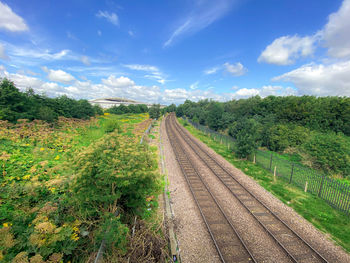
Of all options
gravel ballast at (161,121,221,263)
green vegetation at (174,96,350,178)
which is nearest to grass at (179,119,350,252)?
green vegetation at (174,96,350,178)

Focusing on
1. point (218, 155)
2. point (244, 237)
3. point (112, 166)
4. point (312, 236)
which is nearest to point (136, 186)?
point (112, 166)

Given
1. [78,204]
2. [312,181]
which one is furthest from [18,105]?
[312,181]

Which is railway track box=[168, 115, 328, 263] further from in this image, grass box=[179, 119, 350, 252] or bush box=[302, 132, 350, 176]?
bush box=[302, 132, 350, 176]

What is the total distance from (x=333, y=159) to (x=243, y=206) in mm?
12101

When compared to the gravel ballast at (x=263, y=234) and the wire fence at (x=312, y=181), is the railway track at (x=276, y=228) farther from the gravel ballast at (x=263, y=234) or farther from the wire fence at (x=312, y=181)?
the wire fence at (x=312, y=181)

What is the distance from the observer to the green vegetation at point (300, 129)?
1456cm

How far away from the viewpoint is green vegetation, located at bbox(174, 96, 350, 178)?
1456cm

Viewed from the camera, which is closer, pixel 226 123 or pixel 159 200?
pixel 159 200

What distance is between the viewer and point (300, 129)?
22516 millimetres

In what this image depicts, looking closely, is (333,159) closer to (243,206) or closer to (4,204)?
(243,206)

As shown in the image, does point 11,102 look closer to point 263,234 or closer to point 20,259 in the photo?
point 20,259

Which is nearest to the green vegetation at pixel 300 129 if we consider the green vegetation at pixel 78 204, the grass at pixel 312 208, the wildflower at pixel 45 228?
the grass at pixel 312 208

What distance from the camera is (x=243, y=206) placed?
8.54 meters

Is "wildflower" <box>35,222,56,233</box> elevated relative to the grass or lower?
elevated
